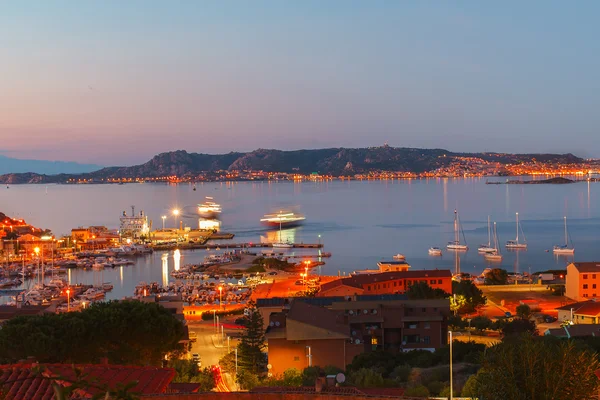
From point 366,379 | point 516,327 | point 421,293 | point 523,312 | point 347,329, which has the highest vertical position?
point 366,379

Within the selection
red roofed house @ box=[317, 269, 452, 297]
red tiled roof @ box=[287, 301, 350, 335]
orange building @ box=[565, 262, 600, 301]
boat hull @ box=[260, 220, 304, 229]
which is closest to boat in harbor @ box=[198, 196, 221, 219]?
boat hull @ box=[260, 220, 304, 229]

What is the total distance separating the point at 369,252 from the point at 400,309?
20.7m

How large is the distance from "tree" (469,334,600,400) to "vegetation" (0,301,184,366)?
13.6 feet

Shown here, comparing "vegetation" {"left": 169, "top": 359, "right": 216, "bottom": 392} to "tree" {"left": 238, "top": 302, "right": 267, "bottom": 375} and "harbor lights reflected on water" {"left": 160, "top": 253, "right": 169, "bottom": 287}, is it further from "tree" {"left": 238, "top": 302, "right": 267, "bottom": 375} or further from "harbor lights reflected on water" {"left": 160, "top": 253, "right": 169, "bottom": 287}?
"harbor lights reflected on water" {"left": 160, "top": 253, "right": 169, "bottom": 287}

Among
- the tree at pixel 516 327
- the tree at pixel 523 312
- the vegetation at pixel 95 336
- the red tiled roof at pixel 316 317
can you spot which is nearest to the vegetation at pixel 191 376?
the vegetation at pixel 95 336

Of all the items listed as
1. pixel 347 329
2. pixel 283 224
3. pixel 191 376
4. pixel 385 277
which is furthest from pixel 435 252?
pixel 191 376

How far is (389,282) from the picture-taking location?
50.9 feet

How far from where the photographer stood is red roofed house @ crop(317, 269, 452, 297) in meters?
14.3

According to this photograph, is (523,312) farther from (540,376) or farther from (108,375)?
(108,375)

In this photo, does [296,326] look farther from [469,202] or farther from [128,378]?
[469,202]

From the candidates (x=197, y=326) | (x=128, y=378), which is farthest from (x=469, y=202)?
(x=128, y=378)

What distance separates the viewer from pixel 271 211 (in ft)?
180

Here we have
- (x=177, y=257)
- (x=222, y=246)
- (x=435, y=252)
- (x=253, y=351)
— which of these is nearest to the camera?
A: (x=253, y=351)

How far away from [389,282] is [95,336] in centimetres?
983
